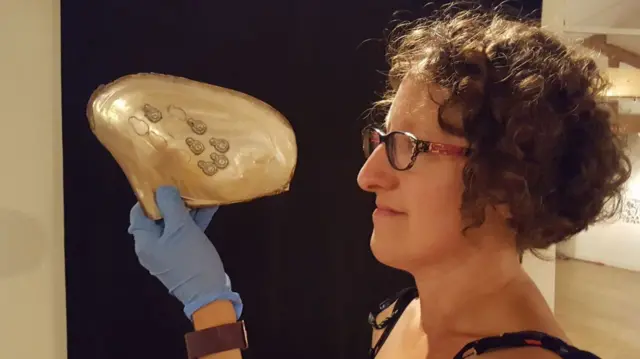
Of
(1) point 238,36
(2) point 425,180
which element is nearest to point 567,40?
(2) point 425,180

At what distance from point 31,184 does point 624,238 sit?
436cm

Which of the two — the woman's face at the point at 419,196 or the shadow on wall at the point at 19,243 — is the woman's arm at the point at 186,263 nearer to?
the woman's face at the point at 419,196

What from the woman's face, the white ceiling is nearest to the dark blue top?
the woman's face

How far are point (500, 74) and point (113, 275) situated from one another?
80 cm

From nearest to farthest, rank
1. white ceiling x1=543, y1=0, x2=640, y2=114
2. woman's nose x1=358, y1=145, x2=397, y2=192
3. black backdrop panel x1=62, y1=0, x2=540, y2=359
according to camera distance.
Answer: woman's nose x1=358, y1=145, x2=397, y2=192 → black backdrop panel x1=62, y1=0, x2=540, y2=359 → white ceiling x1=543, y1=0, x2=640, y2=114

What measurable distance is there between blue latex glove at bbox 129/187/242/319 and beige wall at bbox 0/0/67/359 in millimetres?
347

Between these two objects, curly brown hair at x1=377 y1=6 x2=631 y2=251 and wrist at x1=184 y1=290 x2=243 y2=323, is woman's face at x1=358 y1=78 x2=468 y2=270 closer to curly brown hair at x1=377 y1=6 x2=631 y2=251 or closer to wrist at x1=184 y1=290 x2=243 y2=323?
curly brown hair at x1=377 y1=6 x2=631 y2=251

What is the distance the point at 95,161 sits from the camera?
3.77 feet

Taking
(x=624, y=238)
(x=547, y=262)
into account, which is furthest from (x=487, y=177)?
(x=624, y=238)

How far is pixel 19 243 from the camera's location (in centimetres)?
115

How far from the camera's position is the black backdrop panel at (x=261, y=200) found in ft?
3.76

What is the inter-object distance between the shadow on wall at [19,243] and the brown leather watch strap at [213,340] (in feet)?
1.53

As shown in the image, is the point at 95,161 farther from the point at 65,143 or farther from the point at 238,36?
the point at 238,36

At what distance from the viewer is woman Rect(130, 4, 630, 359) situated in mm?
746
